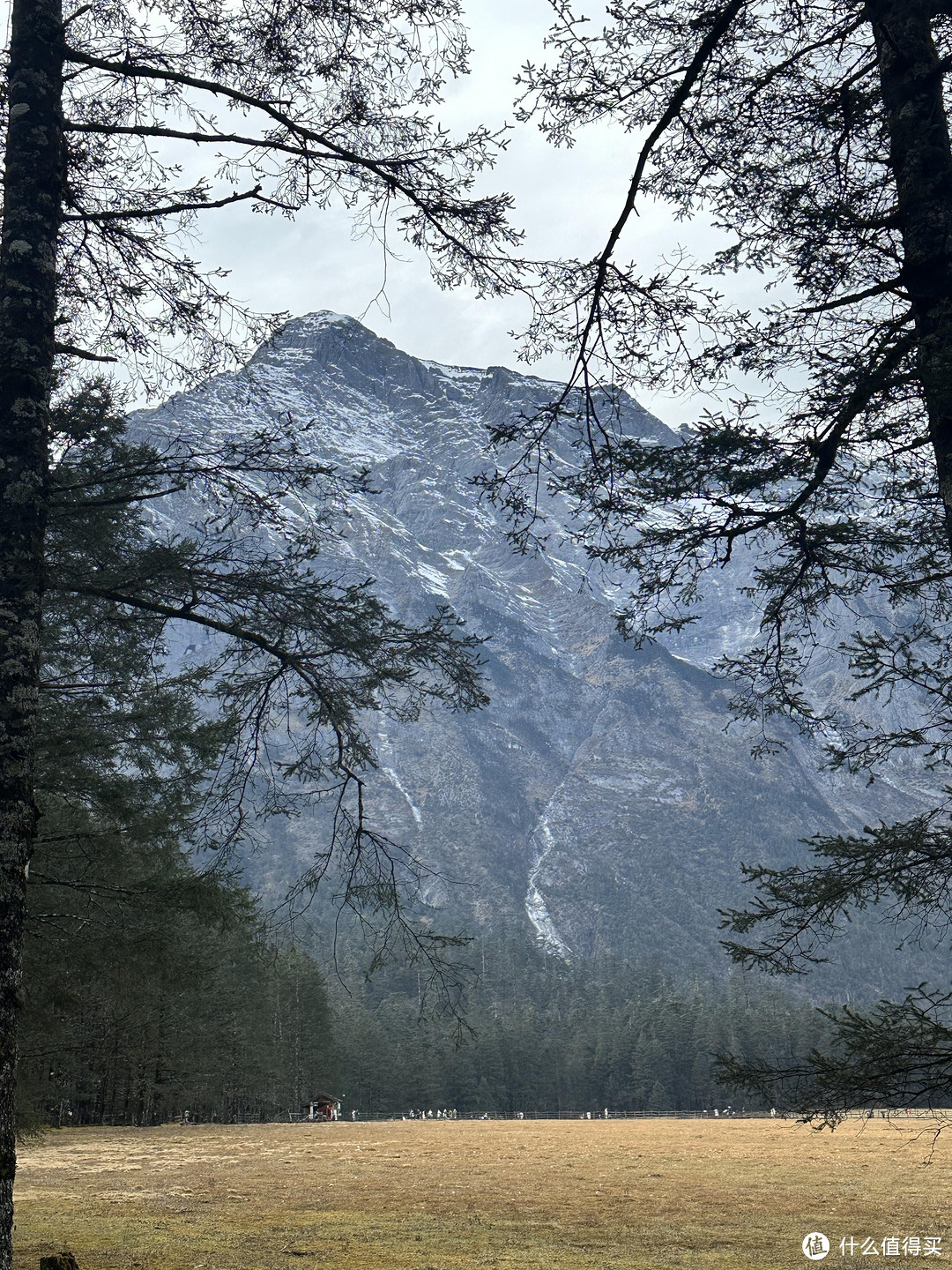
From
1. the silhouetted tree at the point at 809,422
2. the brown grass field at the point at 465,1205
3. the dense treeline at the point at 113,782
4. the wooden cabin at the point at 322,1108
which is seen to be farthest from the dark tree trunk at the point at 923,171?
the wooden cabin at the point at 322,1108

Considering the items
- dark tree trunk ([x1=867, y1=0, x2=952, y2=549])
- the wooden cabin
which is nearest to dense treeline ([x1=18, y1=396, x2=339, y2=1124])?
dark tree trunk ([x1=867, y1=0, x2=952, y2=549])

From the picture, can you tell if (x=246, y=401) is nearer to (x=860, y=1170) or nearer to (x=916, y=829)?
(x=916, y=829)

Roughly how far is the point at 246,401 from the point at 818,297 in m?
3.77

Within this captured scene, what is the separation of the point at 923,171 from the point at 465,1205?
49.0 feet

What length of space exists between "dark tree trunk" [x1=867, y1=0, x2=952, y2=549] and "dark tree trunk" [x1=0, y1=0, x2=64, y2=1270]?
3.96 meters

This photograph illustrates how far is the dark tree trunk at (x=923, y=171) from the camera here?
426 centimetres

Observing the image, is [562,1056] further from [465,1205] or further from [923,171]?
[923,171]

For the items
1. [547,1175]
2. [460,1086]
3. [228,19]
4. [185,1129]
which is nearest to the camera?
[228,19]

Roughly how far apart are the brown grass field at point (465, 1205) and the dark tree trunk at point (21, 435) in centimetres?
530

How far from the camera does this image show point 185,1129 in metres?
36.1

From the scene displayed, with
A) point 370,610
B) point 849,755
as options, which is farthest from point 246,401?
point 849,755

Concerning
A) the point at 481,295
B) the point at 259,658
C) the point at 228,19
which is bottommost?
the point at 259,658

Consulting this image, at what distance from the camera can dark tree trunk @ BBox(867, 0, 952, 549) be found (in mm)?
4262

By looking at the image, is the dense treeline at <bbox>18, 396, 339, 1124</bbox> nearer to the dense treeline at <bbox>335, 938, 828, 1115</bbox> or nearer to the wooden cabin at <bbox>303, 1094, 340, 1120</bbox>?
the wooden cabin at <bbox>303, 1094, 340, 1120</bbox>
